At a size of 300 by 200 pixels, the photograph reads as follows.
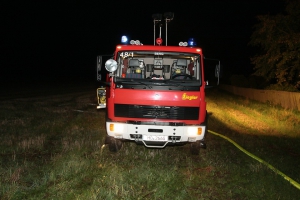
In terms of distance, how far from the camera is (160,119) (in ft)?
23.7

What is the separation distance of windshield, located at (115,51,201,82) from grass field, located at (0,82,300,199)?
1.84 meters

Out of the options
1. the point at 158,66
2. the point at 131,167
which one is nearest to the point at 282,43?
the point at 158,66

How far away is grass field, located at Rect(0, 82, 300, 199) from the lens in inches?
209

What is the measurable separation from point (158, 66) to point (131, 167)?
2.94 metres

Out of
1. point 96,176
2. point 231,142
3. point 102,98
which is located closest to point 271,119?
point 231,142

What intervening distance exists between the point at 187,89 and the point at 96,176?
2.69 metres

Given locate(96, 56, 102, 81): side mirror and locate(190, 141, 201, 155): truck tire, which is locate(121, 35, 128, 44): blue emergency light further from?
locate(190, 141, 201, 155): truck tire

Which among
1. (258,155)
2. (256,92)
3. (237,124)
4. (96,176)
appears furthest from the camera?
(256,92)

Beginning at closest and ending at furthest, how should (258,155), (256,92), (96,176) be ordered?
(96,176)
(258,155)
(256,92)

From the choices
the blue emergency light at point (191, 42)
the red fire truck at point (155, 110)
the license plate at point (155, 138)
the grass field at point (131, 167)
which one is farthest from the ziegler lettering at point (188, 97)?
the blue emergency light at point (191, 42)

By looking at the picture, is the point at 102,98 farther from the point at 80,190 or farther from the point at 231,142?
the point at 80,190

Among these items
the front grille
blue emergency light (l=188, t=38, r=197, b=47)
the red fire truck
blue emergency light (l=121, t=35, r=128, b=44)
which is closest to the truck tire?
the red fire truck

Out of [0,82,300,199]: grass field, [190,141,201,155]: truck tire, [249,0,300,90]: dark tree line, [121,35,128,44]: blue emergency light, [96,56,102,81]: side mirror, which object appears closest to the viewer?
[0,82,300,199]: grass field

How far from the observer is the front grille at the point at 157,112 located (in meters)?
7.22
